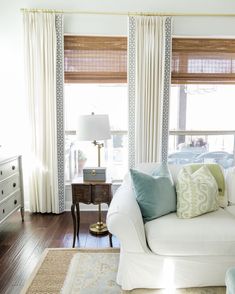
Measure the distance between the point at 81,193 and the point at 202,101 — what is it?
218 centimetres

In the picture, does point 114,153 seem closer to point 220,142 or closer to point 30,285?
point 220,142

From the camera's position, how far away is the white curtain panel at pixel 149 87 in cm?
311

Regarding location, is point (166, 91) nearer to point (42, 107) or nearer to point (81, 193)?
point (42, 107)

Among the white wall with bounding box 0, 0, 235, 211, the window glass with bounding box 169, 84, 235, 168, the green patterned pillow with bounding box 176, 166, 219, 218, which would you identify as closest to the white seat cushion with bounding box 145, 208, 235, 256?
the green patterned pillow with bounding box 176, 166, 219, 218

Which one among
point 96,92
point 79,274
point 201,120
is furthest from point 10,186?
point 201,120

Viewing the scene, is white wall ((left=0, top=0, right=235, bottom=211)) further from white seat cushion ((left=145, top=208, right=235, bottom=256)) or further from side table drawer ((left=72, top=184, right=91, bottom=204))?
white seat cushion ((left=145, top=208, right=235, bottom=256))

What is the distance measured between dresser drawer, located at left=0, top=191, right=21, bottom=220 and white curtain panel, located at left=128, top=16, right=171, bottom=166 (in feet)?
4.92

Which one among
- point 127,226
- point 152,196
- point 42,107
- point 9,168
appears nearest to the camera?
point 127,226

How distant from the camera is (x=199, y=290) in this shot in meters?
1.87

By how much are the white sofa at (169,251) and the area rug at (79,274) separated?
0.30 feet

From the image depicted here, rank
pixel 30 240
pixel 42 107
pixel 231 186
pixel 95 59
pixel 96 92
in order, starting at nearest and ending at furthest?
1. pixel 231 186
2. pixel 30 240
3. pixel 42 107
4. pixel 95 59
5. pixel 96 92

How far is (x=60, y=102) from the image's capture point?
3207mm

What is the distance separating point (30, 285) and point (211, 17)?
3590 millimetres

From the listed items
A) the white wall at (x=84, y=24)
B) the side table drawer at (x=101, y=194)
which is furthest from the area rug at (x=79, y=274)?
the white wall at (x=84, y=24)
